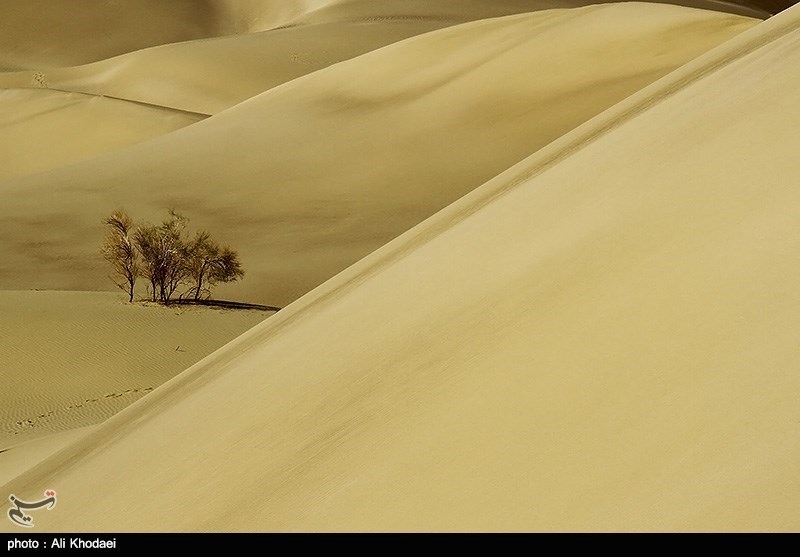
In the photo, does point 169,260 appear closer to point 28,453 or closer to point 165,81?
point 28,453

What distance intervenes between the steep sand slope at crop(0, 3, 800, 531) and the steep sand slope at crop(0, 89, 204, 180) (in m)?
33.4

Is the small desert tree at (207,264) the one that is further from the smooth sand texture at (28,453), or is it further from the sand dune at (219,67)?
the sand dune at (219,67)

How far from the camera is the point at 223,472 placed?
3.69m

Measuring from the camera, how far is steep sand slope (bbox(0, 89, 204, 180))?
122ft

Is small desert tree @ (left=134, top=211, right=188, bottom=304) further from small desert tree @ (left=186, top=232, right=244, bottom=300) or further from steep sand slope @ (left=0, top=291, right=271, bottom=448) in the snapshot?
steep sand slope @ (left=0, top=291, right=271, bottom=448)

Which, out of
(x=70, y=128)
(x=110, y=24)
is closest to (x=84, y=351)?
(x=70, y=128)

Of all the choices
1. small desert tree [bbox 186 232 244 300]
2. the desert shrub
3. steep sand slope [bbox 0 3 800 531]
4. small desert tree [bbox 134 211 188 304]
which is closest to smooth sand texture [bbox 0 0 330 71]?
the desert shrub

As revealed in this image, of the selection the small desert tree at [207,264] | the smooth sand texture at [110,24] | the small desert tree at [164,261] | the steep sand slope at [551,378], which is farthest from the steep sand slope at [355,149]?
the smooth sand texture at [110,24]

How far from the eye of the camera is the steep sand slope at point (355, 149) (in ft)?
69.1
